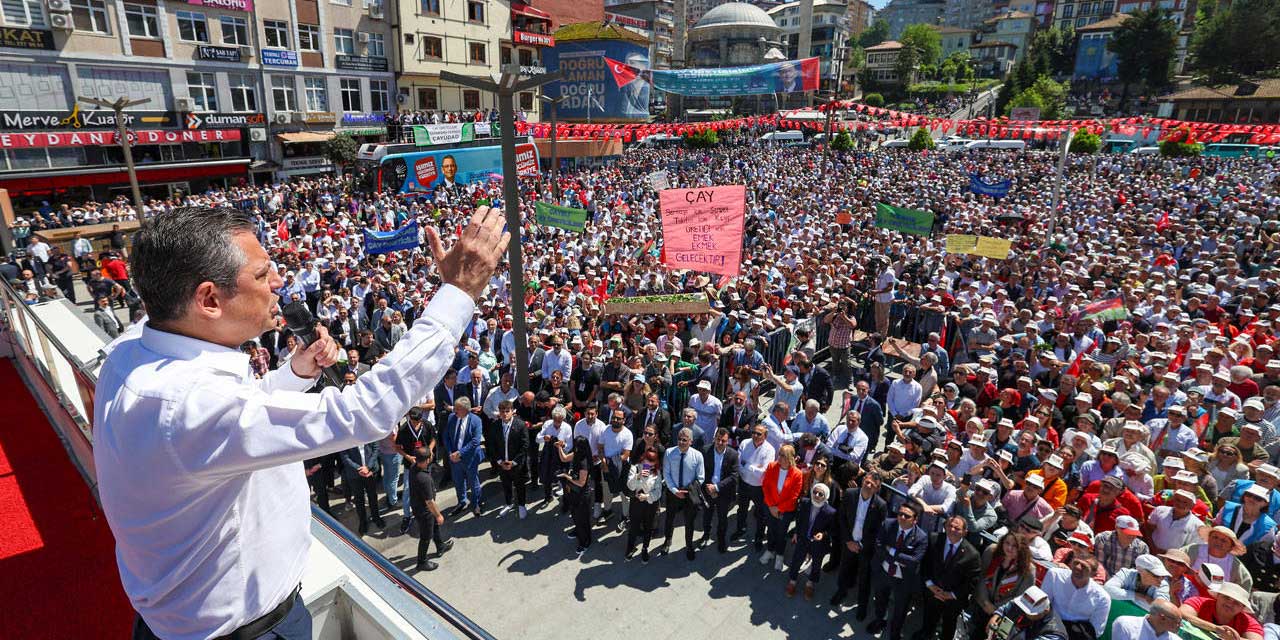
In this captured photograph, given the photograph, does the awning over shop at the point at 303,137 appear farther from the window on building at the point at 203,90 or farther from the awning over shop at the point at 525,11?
the awning over shop at the point at 525,11

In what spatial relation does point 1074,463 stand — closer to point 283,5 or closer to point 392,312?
point 392,312

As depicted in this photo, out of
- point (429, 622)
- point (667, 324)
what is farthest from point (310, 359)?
point (667, 324)

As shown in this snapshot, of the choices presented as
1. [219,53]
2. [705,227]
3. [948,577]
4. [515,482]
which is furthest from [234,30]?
[948,577]

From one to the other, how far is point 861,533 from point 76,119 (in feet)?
109

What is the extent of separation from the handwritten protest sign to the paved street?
4707 millimetres

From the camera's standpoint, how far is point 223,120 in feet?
99.3

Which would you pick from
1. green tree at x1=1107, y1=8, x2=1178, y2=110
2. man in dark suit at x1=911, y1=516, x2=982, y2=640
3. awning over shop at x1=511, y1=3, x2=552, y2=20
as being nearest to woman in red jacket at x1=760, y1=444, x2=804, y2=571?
man in dark suit at x1=911, y1=516, x2=982, y2=640

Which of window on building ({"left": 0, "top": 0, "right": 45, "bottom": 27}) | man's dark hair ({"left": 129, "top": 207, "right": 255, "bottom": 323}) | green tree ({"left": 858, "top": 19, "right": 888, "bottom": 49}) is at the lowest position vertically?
man's dark hair ({"left": 129, "top": 207, "right": 255, "bottom": 323})

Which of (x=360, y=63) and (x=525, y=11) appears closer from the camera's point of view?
(x=360, y=63)

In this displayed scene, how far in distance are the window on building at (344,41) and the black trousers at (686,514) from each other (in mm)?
35881

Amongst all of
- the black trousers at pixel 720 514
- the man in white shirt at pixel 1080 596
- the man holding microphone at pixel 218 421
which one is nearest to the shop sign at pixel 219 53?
the black trousers at pixel 720 514

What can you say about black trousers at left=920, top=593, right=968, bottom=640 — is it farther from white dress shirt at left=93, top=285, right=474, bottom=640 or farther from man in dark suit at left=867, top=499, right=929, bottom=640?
white dress shirt at left=93, top=285, right=474, bottom=640

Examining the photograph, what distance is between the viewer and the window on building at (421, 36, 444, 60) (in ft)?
124

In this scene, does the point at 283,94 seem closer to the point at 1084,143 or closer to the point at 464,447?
the point at 464,447
